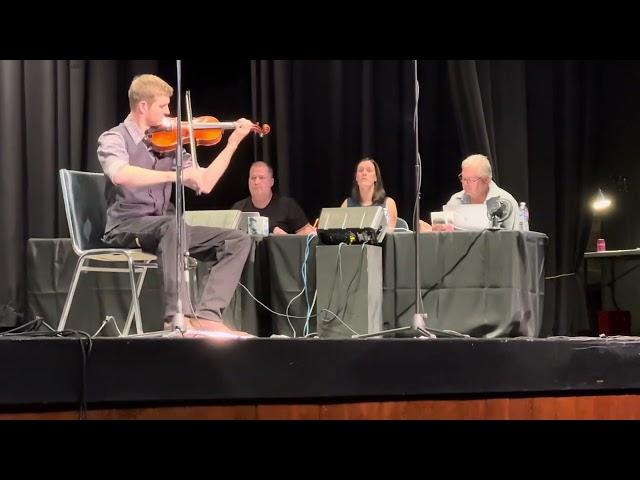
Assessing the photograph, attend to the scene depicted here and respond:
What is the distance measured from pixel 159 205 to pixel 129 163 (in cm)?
20

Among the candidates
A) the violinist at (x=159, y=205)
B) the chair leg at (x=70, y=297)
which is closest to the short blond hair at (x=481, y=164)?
the violinist at (x=159, y=205)

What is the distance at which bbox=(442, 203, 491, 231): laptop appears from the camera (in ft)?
12.7

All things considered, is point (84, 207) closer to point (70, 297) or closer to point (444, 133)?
point (70, 297)

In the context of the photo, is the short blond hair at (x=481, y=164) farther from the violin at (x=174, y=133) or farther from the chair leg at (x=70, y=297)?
the chair leg at (x=70, y=297)

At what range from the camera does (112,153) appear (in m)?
3.29

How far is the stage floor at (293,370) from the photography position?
2195mm

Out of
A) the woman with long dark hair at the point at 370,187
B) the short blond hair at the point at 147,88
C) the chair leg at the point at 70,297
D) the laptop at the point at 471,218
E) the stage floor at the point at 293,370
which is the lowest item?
the stage floor at the point at 293,370

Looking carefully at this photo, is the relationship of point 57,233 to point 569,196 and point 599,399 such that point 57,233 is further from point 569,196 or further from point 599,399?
point 599,399

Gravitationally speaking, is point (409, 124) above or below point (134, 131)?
above

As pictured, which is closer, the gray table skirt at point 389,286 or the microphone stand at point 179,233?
the microphone stand at point 179,233

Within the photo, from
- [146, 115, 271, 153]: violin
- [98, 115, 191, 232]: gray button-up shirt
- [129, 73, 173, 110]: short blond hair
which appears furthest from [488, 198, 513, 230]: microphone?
[129, 73, 173, 110]: short blond hair

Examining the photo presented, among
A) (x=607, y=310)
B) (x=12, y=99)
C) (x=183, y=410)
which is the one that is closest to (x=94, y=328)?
(x=12, y=99)

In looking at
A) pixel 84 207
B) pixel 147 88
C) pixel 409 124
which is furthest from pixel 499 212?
pixel 409 124

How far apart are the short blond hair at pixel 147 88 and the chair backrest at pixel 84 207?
41 cm
